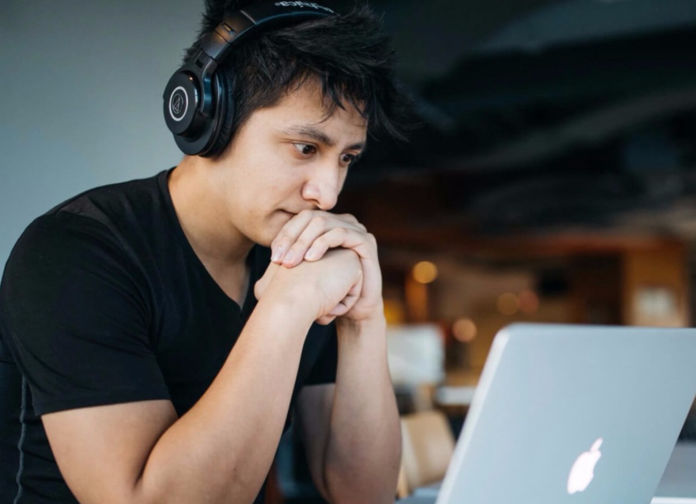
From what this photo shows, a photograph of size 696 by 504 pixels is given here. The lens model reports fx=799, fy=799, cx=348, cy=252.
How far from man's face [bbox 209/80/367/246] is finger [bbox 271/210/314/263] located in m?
0.06

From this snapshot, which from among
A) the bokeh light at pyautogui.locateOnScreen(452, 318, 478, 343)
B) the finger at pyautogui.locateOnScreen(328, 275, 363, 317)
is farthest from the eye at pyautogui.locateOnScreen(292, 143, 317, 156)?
the bokeh light at pyautogui.locateOnScreen(452, 318, 478, 343)

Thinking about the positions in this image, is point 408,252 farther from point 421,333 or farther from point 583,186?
point 583,186

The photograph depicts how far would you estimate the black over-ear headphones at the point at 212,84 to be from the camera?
1.30 metres

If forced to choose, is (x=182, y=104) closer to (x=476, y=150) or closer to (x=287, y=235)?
(x=287, y=235)

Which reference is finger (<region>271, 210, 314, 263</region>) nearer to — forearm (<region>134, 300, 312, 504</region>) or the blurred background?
forearm (<region>134, 300, 312, 504</region>)

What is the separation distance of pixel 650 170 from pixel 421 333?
15.7ft

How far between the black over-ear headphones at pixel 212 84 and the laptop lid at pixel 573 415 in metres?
0.70

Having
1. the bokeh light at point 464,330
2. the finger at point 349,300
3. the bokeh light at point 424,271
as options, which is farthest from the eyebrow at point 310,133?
the bokeh light at point 464,330

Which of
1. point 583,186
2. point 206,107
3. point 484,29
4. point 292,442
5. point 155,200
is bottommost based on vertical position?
point 292,442

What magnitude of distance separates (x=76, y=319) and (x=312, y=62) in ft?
1.83

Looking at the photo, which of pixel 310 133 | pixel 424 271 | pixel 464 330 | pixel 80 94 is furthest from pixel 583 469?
pixel 464 330

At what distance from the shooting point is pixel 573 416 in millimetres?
914

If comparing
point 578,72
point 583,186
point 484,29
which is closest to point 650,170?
point 583,186

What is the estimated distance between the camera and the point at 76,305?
110cm
